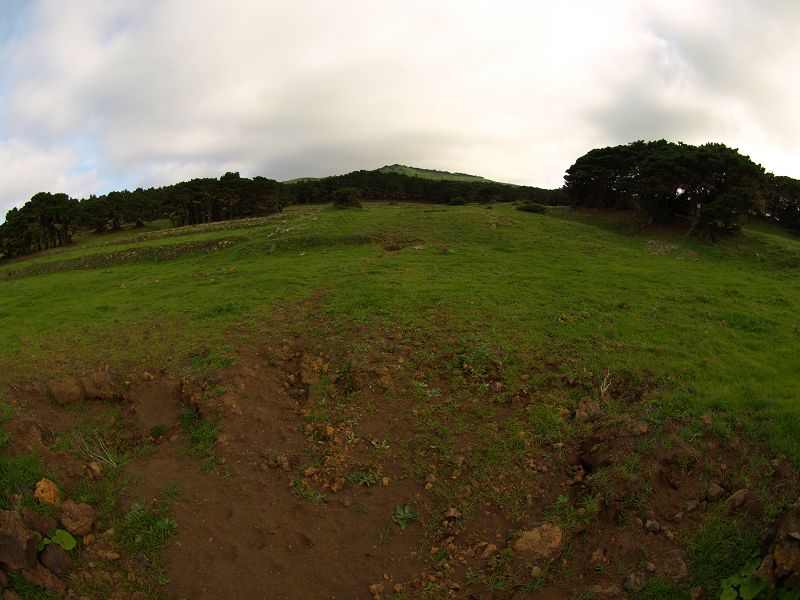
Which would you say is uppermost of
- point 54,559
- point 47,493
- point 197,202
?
point 197,202

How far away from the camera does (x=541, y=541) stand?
20.5 feet

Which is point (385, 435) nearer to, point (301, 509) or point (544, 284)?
point (301, 509)

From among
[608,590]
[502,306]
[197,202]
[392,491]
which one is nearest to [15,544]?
[392,491]

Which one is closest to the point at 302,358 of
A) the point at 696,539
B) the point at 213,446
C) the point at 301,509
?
the point at 213,446

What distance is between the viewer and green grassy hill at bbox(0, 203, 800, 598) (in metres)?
6.19

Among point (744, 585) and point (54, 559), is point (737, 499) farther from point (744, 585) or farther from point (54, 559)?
point (54, 559)

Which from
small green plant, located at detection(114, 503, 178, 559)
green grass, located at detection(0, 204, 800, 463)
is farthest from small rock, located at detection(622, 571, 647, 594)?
small green plant, located at detection(114, 503, 178, 559)

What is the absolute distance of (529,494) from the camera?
7.13 metres

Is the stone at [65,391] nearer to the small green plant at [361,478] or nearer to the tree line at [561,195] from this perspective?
the small green plant at [361,478]

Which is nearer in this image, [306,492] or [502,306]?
[306,492]

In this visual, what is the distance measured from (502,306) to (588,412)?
22.4 ft

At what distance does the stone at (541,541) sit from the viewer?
614 cm

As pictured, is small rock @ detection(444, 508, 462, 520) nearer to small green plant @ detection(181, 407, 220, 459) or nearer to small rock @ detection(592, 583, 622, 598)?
small rock @ detection(592, 583, 622, 598)

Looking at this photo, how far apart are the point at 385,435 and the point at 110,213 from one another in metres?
64.5
